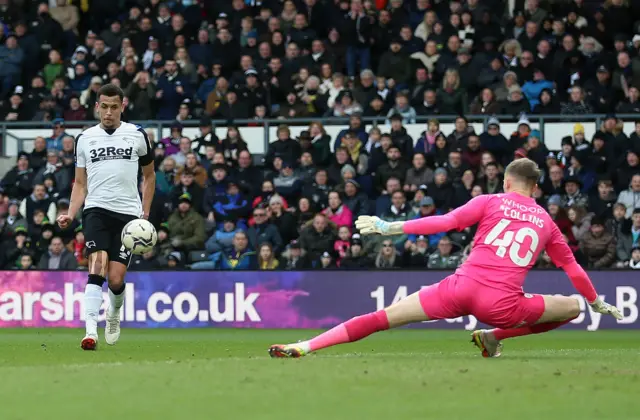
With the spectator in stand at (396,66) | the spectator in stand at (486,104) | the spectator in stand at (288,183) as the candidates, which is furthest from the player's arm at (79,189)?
the spectator in stand at (396,66)

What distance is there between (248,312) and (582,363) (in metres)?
10.4

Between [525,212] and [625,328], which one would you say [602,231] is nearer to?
[625,328]

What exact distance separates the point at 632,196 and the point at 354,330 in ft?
40.4

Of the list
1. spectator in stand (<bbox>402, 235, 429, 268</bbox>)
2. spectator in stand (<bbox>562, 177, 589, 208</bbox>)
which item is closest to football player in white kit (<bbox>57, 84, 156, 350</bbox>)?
spectator in stand (<bbox>402, 235, 429, 268</bbox>)

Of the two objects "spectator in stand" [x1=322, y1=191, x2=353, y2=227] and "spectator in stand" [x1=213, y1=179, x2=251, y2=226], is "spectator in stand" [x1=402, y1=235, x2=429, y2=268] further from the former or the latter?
"spectator in stand" [x1=213, y1=179, x2=251, y2=226]

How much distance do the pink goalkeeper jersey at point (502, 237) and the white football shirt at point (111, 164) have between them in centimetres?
402

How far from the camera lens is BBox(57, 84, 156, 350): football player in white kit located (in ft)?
41.1

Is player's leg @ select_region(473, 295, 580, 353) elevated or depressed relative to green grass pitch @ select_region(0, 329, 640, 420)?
elevated

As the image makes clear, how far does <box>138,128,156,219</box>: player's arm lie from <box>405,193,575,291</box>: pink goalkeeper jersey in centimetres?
394

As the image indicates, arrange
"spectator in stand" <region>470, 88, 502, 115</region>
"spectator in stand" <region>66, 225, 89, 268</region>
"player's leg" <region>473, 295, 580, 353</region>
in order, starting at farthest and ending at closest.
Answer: "spectator in stand" <region>470, 88, 502, 115</region> < "spectator in stand" <region>66, 225, 89, 268</region> < "player's leg" <region>473, 295, 580, 353</region>

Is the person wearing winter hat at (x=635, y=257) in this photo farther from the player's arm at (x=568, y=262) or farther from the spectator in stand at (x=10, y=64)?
the spectator in stand at (x=10, y=64)

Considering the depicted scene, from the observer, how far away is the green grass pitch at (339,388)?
7250 mm

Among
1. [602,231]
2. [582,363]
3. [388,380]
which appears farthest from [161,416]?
[602,231]

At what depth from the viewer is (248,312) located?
1975 cm
